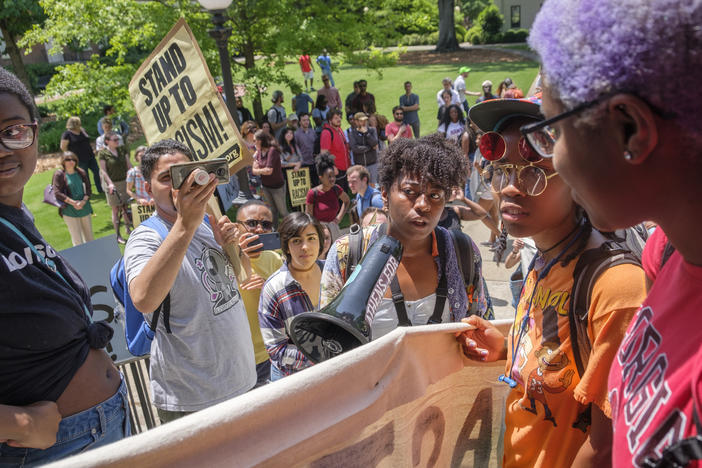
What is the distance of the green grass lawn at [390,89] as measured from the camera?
11297mm

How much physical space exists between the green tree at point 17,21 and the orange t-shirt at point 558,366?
2120cm

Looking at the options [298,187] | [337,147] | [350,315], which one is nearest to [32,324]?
[350,315]

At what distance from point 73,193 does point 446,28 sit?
30.3 meters

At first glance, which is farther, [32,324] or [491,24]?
[491,24]

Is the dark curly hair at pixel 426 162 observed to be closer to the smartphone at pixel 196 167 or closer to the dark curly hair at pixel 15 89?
the smartphone at pixel 196 167

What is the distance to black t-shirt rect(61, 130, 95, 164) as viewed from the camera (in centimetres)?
1163

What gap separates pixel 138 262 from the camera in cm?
250

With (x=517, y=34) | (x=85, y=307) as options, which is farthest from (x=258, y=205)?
(x=517, y=34)

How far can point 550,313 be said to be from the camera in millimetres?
1647

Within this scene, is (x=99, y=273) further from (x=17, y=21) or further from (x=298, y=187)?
(x=17, y=21)

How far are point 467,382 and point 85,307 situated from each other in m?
1.49

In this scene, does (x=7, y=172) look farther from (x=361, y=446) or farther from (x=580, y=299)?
(x=580, y=299)

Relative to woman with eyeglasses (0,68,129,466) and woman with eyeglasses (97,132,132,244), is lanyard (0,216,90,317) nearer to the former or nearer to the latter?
woman with eyeglasses (0,68,129,466)

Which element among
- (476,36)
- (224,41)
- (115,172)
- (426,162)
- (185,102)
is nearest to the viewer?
(426,162)
